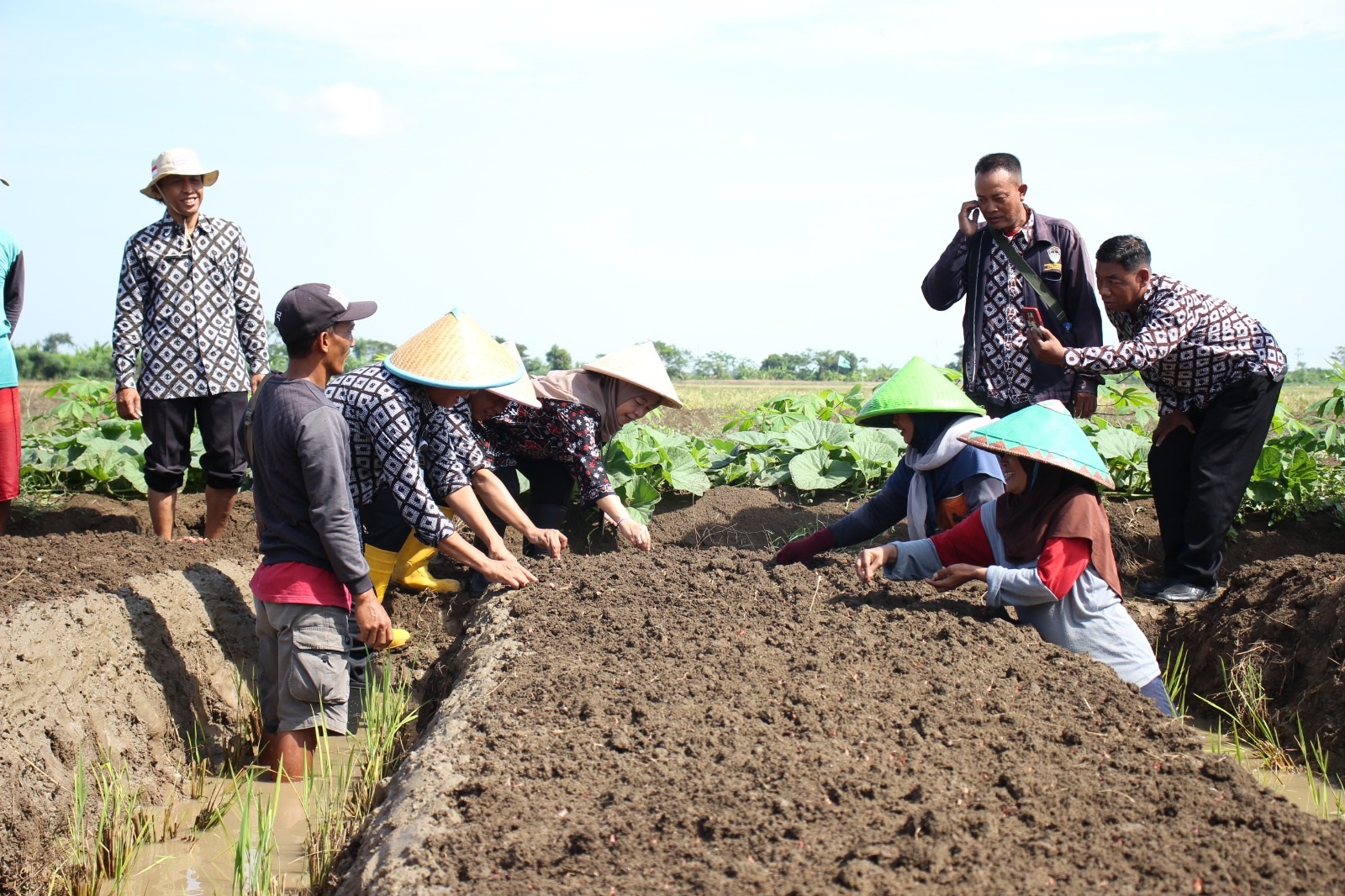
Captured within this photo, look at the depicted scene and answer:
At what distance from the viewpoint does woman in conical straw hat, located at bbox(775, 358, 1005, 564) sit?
438cm

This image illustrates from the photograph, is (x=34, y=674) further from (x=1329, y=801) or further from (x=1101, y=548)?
(x=1329, y=801)

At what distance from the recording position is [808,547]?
173 inches

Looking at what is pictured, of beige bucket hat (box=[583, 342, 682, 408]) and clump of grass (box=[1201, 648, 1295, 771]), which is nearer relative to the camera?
clump of grass (box=[1201, 648, 1295, 771])

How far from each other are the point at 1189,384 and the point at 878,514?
4.96 ft

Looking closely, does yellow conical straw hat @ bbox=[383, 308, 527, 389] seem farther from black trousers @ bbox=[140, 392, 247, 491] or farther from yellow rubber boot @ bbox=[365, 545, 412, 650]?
black trousers @ bbox=[140, 392, 247, 491]

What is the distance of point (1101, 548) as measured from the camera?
3475 mm

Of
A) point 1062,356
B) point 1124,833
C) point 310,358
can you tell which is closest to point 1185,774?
point 1124,833

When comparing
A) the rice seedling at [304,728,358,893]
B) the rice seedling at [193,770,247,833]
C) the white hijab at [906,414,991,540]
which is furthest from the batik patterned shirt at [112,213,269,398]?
the white hijab at [906,414,991,540]

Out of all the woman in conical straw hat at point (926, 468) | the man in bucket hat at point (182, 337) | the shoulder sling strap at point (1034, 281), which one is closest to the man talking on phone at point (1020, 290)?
the shoulder sling strap at point (1034, 281)

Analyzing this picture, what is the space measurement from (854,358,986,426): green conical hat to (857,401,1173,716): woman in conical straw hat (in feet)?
2.45

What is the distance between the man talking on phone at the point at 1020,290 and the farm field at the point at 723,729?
3.72 ft

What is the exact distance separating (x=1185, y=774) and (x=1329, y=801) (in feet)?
3.95

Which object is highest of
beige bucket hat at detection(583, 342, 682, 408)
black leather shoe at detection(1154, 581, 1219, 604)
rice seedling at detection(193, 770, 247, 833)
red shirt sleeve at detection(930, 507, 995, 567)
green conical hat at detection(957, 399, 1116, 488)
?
beige bucket hat at detection(583, 342, 682, 408)

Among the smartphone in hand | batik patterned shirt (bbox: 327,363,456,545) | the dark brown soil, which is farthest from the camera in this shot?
the smartphone in hand
